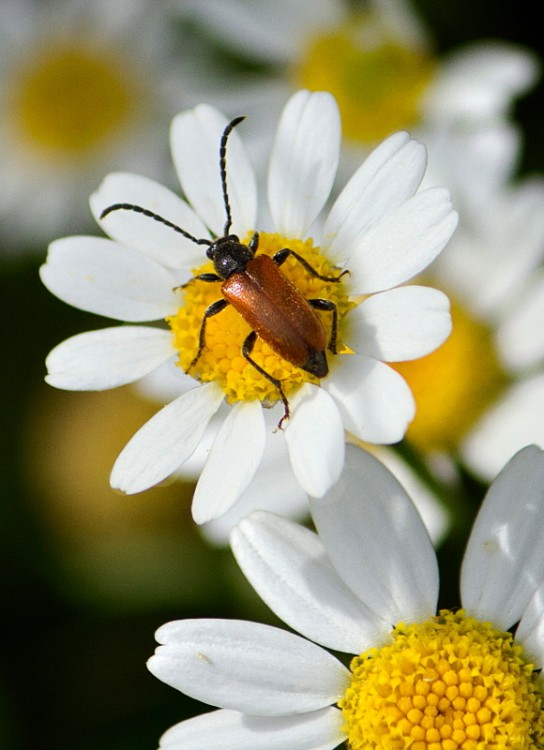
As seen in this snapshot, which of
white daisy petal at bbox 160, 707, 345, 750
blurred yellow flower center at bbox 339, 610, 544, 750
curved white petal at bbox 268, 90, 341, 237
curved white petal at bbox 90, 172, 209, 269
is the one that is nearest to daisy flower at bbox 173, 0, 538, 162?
curved white petal at bbox 268, 90, 341, 237

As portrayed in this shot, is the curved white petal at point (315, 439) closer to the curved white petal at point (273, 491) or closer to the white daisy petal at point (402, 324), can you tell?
the white daisy petal at point (402, 324)

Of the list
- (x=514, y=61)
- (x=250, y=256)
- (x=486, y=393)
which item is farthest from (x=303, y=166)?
(x=514, y=61)

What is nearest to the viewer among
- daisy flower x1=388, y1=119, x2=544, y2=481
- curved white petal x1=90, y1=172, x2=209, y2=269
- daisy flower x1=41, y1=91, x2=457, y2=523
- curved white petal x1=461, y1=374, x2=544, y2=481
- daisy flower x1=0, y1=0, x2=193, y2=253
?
daisy flower x1=41, y1=91, x2=457, y2=523

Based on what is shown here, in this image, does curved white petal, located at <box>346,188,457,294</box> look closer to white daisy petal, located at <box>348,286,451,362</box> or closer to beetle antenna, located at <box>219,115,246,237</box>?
white daisy petal, located at <box>348,286,451,362</box>

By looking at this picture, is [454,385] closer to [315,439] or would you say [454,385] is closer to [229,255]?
[229,255]

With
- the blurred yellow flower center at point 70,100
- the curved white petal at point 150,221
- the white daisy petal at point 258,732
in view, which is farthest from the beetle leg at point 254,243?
the blurred yellow flower center at point 70,100
